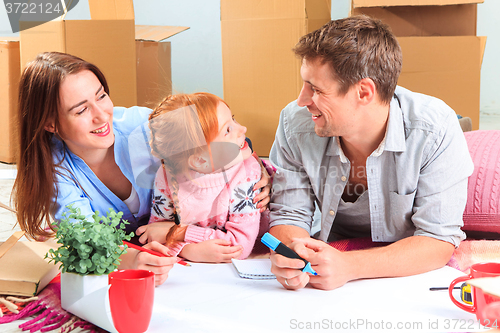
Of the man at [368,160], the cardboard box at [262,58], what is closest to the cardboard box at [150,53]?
the cardboard box at [262,58]

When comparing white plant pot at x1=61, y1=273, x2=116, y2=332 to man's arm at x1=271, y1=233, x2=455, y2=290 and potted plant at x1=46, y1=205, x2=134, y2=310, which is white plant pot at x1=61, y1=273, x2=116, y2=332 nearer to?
potted plant at x1=46, y1=205, x2=134, y2=310

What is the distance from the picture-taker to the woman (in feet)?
3.69

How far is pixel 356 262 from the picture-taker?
37.9 inches

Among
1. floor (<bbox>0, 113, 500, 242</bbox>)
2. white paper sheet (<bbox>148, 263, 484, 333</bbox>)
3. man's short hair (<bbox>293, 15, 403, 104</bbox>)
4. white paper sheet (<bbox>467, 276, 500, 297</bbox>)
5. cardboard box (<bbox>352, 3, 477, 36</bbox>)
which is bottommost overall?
floor (<bbox>0, 113, 500, 242</bbox>)

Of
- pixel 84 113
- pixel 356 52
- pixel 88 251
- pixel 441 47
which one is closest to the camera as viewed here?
pixel 88 251

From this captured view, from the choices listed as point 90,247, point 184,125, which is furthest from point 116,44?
point 90,247

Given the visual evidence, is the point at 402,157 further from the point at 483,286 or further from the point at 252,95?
the point at 252,95

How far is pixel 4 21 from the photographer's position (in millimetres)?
3326

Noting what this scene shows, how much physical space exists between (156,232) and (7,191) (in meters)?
1.39

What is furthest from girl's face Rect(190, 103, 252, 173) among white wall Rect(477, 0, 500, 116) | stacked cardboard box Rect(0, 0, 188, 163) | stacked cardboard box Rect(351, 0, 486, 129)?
white wall Rect(477, 0, 500, 116)

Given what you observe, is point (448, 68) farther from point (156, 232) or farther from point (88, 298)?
point (88, 298)

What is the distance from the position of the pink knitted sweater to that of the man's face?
22 cm

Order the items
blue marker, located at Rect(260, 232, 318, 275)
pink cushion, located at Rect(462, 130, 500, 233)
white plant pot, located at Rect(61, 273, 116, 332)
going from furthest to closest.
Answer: pink cushion, located at Rect(462, 130, 500, 233)
blue marker, located at Rect(260, 232, 318, 275)
white plant pot, located at Rect(61, 273, 116, 332)

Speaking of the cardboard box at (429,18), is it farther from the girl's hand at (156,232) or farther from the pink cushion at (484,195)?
the girl's hand at (156,232)
